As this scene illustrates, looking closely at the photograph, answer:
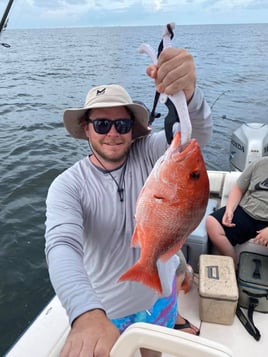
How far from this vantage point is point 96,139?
1.73 m

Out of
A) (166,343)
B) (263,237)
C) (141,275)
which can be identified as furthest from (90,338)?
(263,237)

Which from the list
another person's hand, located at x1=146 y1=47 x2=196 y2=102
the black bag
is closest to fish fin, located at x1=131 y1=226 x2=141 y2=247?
another person's hand, located at x1=146 y1=47 x2=196 y2=102

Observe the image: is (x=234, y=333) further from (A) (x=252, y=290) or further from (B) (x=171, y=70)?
(B) (x=171, y=70)

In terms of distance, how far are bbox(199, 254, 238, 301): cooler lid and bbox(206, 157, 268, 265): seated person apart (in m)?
0.28

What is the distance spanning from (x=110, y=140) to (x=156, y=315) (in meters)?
1.00

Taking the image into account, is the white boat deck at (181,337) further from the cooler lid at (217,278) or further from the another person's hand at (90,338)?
the cooler lid at (217,278)

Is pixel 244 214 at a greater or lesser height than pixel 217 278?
greater

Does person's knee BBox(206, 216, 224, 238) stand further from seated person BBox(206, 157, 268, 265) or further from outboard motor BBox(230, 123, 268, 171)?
outboard motor BBox(230, 123, 268, 171)

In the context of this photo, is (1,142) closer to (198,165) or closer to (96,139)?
(96,139)

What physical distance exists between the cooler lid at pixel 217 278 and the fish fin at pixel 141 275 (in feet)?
5.31

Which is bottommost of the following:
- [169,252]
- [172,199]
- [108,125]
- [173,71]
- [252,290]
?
[252,290]

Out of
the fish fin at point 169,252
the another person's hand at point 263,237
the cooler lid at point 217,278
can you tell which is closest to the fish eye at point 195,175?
the fish fin at point 169,252

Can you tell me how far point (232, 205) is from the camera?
10.9 ft

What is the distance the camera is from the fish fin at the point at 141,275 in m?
→ 1.28
